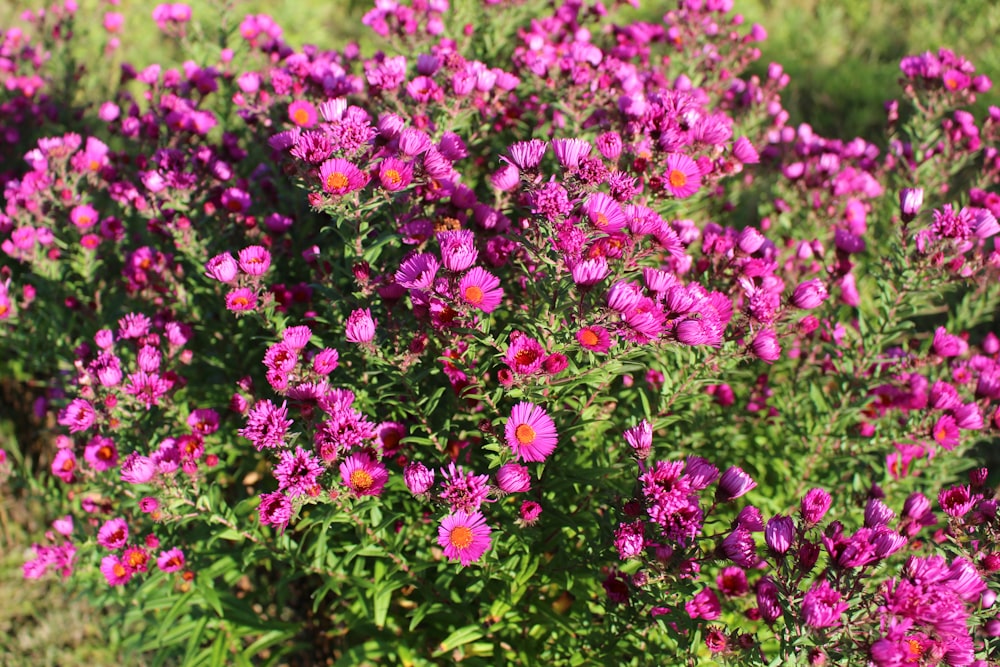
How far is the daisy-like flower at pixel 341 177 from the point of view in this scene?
2.30m

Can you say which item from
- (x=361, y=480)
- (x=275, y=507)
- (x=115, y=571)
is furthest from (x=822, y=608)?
(x=115, y=571)

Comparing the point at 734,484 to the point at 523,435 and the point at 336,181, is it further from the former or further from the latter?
the point at 336,181

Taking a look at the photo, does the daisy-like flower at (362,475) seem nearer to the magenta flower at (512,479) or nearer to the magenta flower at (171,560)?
the magenta flower at (512,479)

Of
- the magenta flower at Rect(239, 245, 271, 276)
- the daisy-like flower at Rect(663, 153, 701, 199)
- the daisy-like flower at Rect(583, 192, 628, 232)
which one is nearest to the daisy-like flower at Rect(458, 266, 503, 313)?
the daisy-like flower at Rect(583, 192, 628, 232)

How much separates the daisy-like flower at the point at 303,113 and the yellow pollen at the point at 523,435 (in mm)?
2046

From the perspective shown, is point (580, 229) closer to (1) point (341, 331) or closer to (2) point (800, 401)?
(1) point (341, 331)

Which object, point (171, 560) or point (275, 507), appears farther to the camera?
point (171, 560)

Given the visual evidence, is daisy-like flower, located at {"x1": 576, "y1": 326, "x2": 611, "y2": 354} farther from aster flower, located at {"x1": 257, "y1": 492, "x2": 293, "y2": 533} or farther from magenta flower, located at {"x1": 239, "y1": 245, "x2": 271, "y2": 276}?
magenta flower, located at {"x1": 239, "y1": 245, "x2": 271, "y2": 276}

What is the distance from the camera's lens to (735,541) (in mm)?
2100

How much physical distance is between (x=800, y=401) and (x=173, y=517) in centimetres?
310

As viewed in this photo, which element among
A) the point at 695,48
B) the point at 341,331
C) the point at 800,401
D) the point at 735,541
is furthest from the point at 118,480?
the point at 695,48

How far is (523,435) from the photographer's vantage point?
7.23ft

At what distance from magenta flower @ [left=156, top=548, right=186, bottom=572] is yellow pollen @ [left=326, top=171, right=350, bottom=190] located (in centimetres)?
173

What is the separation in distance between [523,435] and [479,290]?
1.62 ft
